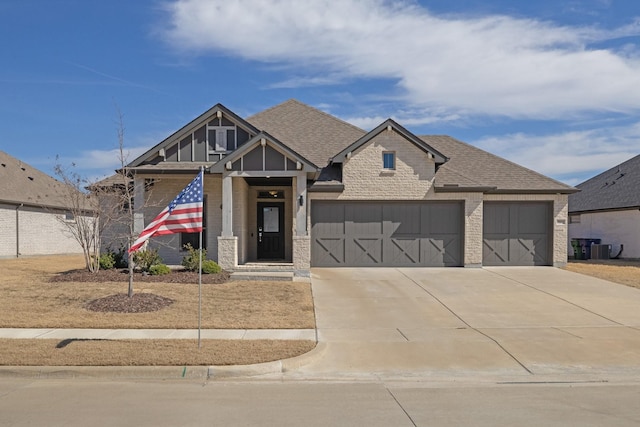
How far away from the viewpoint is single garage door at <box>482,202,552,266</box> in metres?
19.4

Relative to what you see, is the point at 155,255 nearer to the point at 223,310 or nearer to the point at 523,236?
the point at 223,310

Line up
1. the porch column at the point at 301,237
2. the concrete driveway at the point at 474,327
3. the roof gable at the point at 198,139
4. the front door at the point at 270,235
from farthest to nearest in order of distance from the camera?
the front door at the point at 270,235 < the roof gable at the point at 198,139 < the porch column at the point at 301,237 < the concrete driveway at the point at 474,327

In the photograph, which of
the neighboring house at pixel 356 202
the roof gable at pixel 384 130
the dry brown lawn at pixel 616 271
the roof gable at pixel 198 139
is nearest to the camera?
the dry brown lawn at pixel 616 271

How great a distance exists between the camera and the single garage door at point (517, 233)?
19.4m

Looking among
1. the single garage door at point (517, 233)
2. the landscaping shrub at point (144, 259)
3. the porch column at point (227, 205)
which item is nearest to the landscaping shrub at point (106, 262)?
the landscaping shrub at point (144, 259)

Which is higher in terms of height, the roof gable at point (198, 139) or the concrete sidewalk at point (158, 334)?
the roof gable at point (198, 139)

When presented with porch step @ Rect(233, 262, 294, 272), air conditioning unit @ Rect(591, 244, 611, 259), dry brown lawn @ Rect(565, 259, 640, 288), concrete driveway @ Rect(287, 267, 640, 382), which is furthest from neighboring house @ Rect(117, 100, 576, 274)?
air conditioning unit @ Rect(591, 244, 611, 259)

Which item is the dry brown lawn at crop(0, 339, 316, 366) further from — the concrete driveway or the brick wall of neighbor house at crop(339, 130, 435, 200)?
the brick wall of neighbor house at crop(339, 130, 435, 200)

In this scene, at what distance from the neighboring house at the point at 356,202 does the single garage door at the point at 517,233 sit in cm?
4

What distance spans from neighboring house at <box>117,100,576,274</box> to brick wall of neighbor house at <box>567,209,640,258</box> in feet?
22.8

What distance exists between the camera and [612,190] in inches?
1062

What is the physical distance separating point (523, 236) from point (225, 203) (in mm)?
11495

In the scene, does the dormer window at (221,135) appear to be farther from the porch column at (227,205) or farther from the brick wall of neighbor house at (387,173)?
the brick wall of neighbor house at (387,173)

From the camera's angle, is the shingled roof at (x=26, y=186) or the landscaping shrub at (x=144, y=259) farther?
the shingled roof at (x=26, y=186)
